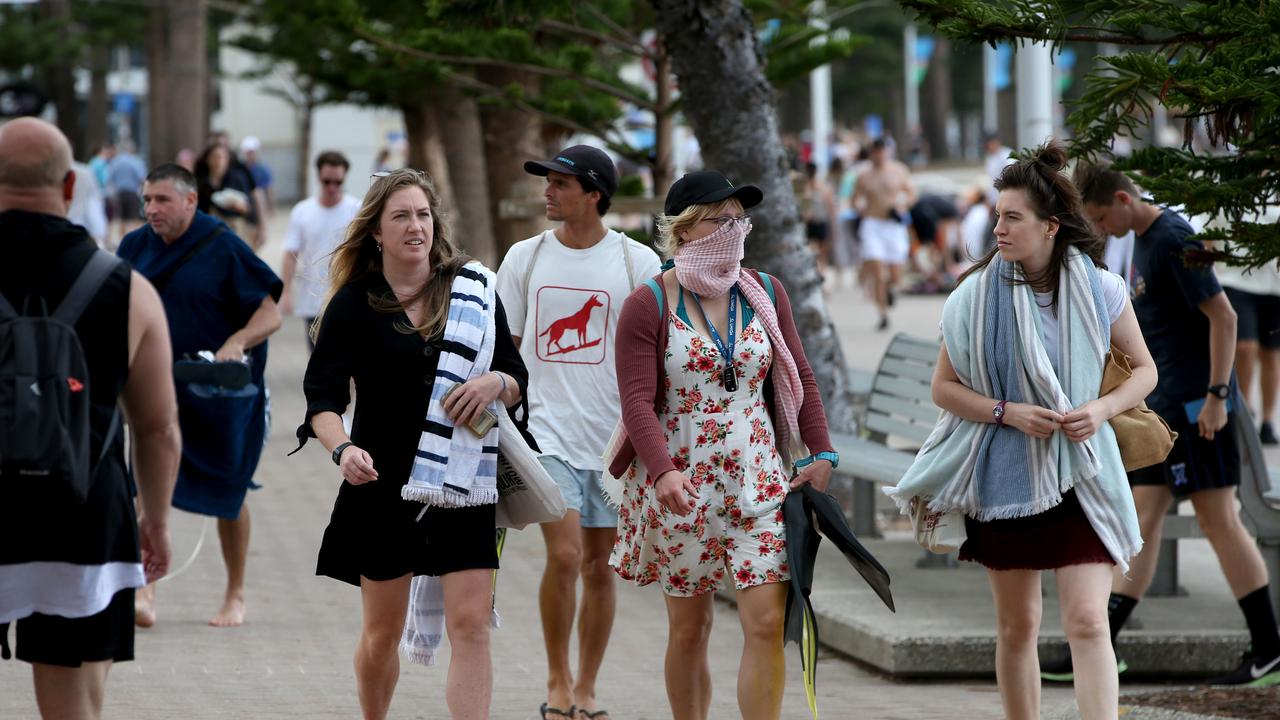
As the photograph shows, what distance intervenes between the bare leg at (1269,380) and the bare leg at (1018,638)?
23.2ft

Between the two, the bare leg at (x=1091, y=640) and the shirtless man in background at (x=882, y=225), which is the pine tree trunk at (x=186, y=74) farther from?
the bare leg at (x=1091, y=640)

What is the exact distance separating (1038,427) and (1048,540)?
12.8 inches

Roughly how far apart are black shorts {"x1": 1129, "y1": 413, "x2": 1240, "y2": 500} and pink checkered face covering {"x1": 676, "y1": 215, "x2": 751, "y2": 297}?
2.18m

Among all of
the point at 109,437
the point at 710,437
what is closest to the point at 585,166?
the point at 710,437

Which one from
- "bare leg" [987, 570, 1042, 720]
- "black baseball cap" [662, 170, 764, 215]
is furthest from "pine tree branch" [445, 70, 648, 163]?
"bare leg" [987, 570, 1042, 720]

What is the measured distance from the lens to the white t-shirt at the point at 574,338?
6172 mm

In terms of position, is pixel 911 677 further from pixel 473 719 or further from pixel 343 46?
pixel 343 46

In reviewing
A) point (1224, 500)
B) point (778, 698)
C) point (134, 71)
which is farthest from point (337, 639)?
point (134, 71)

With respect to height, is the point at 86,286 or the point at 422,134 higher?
the point at 422,134

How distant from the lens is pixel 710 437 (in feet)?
17.1

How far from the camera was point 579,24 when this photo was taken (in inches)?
516

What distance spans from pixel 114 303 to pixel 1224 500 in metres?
4.32

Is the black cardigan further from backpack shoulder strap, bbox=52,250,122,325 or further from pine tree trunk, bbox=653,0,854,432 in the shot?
pine tree trunk, bbox=653,0,854,432

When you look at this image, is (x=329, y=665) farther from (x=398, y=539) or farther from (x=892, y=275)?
(x=892, y=275)
